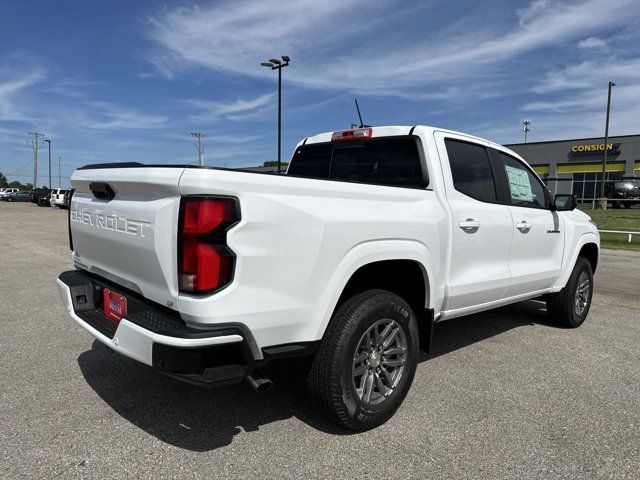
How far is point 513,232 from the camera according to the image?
4.20m

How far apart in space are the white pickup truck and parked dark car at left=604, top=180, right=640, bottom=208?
1440 inches

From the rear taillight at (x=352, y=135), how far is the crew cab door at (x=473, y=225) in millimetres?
583

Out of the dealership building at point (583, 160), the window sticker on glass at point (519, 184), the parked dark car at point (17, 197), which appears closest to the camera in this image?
the window sticker on glass at point (519, 184)

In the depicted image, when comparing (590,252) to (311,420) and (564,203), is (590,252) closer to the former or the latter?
(564,203)

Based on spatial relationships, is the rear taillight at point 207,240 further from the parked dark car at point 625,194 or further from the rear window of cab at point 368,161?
the parked dark car at point 625,194

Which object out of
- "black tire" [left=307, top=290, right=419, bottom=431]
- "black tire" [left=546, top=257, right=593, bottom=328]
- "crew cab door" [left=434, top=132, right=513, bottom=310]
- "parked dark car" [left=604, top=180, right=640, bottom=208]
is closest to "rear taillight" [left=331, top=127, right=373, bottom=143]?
"crew cab door" [left=434, top=132, right=513, bottom=310]

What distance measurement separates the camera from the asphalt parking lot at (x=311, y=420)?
2592mm

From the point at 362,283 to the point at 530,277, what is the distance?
2194 millimetres

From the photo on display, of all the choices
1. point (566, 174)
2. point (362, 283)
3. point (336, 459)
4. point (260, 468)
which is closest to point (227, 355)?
point (260, 468)

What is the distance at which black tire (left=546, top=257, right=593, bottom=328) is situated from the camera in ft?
17.5

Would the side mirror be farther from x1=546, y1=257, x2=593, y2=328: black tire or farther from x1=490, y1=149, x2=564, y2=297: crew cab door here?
x1=546, y1=257, x2=593, y2=328: black tire

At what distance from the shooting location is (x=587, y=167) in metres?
45.3

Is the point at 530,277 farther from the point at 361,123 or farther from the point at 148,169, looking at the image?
the point at 148,169

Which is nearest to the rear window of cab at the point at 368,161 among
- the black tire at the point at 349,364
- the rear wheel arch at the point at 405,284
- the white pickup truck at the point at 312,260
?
the white pickup truck at the point at 312,260
